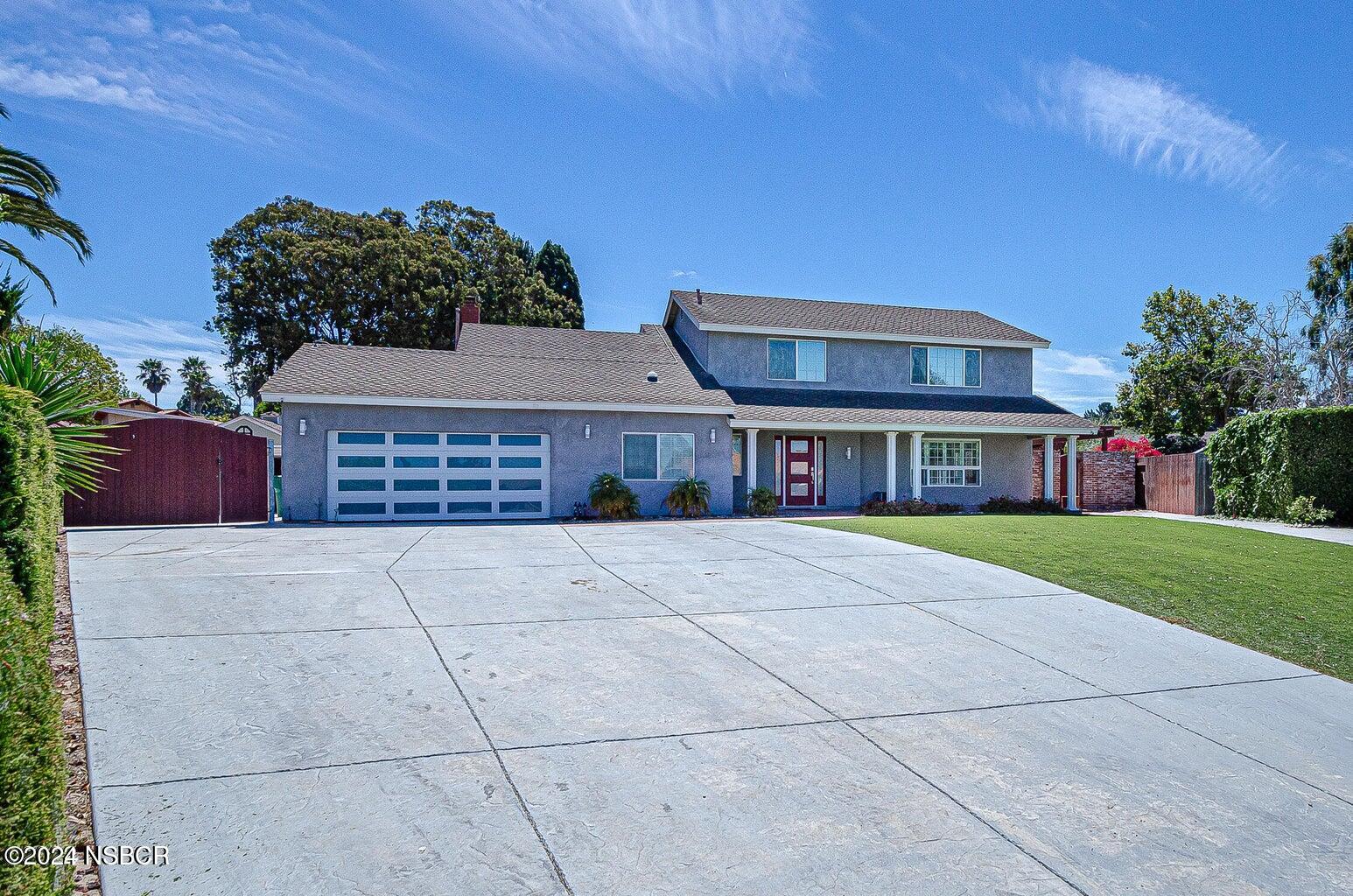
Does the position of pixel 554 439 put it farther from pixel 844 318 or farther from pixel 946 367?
pixel 946 367

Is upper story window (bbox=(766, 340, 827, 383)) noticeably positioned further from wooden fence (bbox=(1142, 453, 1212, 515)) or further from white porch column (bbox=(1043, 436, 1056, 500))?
wooden fence (bbox=(1142, 453, 1212, 515))

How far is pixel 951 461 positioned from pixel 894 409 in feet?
8.16

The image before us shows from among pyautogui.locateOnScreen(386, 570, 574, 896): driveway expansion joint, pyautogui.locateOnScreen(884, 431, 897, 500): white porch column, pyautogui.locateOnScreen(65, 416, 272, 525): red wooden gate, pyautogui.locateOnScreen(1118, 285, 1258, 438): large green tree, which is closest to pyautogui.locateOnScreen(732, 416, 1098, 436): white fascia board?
pyautogui.locateOnScreen(884, 431, 897, 500): white porch column

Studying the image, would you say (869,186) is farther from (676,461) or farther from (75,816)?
(75,816)

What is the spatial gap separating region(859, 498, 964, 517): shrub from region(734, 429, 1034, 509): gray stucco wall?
1.02 m

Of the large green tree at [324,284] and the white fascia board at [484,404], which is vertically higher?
the large green tree at [324,284]

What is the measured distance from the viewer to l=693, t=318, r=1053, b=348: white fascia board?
22250mm

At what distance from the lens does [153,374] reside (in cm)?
7694

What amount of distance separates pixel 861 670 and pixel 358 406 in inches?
544

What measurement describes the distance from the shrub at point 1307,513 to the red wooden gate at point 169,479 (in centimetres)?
2356

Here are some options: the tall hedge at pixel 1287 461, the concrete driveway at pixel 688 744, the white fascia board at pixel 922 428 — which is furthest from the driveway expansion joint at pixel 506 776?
the tall hedge at pixel 1287 461

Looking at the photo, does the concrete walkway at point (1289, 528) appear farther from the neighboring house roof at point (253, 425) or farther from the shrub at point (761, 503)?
the neighboring house roof at point (253, 425)

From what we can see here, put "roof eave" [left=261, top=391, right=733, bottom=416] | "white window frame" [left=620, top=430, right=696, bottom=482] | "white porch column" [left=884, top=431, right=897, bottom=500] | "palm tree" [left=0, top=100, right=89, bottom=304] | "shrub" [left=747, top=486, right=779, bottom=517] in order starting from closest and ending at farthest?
1. "palm tree" [left=0, top=100, right=89, bottom=304]
2. "roof eave" [left=261, top=391, right=733, bottom=416]
3. "white window frame" [left=620, top=430, right=696, bottom=482]
4. "shrub" [left=747, top=486, right=779, bottom=517]
5. "white porch column" [left=884, top=431, right=897, bottom=500]

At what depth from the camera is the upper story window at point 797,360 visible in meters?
22.8
